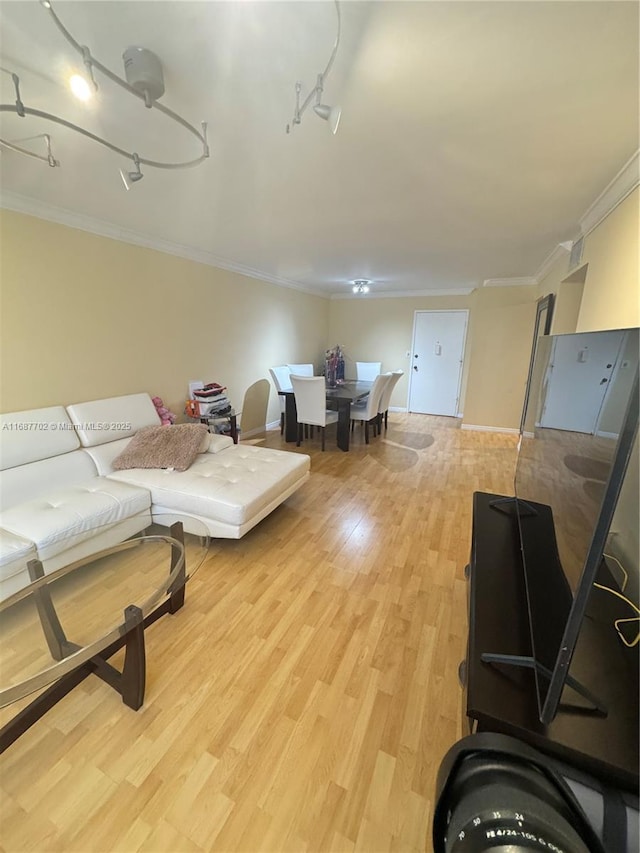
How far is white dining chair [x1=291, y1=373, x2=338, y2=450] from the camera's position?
12.9ft

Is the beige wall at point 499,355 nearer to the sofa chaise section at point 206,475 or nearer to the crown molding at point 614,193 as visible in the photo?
the crown molding at point 614,193

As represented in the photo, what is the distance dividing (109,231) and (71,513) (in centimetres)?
237

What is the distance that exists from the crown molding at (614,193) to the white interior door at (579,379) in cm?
130

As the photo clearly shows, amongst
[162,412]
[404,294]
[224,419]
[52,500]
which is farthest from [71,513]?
[404,294]

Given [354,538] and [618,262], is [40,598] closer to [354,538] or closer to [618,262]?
[354,538]

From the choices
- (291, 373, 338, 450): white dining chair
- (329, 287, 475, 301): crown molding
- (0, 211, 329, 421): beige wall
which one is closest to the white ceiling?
(0, 211, 329, 421): beige wall

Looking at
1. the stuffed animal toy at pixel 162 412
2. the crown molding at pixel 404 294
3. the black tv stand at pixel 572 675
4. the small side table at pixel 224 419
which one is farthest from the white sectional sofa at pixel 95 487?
the crown molding at pixel 404 294

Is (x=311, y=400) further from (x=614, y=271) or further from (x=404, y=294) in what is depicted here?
(x=404, y=294)

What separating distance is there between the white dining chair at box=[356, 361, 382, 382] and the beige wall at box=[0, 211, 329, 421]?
2.16 meters

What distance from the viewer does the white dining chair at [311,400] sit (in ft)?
12.9

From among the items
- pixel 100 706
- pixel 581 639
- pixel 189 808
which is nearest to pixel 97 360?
pixel 100 706

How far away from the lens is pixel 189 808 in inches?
39.8

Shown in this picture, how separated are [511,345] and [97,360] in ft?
17.3

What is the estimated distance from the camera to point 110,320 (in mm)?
2928
